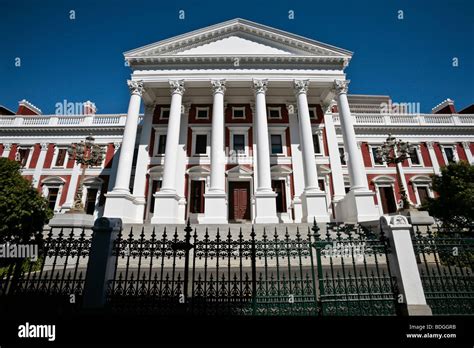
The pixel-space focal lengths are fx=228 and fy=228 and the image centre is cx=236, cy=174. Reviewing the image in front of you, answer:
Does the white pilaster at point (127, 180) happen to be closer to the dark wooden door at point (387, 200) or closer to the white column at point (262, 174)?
the white column at point (262, 174)

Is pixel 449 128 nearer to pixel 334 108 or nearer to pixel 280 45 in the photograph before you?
pixel 334 108

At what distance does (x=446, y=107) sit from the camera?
26.5 m

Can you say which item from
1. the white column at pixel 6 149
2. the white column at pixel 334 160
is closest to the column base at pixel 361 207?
the white column at pixel 334 160

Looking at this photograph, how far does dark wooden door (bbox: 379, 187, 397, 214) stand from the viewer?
2144 cm

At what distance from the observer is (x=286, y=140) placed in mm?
19656

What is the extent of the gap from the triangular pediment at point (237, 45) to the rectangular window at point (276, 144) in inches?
250

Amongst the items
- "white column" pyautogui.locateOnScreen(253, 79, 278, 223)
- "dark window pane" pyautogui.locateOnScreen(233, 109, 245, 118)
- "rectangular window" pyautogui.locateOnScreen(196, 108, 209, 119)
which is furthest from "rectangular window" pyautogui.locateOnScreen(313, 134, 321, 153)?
"rectangular window" pyautogui.locateOnScreen(196, 108, 209, 119)

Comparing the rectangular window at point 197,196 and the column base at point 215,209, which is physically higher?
the rectangular window at point 197,196

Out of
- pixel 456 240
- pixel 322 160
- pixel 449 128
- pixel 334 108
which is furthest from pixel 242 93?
pixel 449 128

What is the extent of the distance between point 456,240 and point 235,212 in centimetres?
1385

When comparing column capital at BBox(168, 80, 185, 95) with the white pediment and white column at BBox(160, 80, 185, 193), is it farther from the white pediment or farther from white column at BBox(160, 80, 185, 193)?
the white pediment

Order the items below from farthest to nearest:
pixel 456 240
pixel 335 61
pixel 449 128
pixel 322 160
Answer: pixel 449 128, pixel 322 160, pixel 335 61, pixel 456 240

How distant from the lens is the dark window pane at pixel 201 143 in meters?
19.6

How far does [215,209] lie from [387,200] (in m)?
17.3
